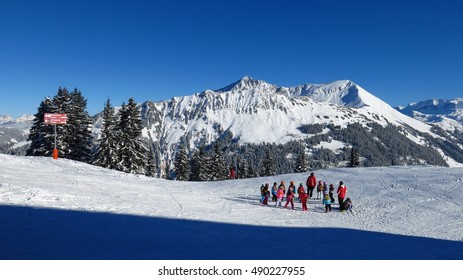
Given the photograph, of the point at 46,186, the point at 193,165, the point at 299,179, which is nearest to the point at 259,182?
the point at 299,179

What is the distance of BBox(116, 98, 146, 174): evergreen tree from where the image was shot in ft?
144

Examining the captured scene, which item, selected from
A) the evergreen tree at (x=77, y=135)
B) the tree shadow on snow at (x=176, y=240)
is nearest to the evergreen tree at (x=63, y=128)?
the evergreen tree at (x=77, y=135)

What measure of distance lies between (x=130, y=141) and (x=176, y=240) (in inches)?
1337

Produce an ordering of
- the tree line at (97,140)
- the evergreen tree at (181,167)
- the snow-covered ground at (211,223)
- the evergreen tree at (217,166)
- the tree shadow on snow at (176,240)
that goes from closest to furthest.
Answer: the tree shadow on snow at (176,240), the snow-covered ground at (211,223), the tree line at (97,140), the evergreen tree at (217,166), the evergreen tree at (181,167)

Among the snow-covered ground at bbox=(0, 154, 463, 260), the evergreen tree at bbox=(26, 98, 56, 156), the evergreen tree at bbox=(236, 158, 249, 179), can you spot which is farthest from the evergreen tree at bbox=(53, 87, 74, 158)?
the evergreen tree at bbox=(236, 158, 249, 179)

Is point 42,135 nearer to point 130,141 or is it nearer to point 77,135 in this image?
point 77,135

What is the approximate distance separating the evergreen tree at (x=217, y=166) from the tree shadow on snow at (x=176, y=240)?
A: 136 ft

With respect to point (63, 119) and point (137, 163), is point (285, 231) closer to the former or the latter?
point (63, 119)

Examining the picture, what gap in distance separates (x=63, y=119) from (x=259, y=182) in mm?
21225

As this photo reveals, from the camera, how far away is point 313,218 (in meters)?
19.1

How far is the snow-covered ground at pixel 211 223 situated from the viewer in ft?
37.3

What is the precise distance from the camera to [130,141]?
44.5 m

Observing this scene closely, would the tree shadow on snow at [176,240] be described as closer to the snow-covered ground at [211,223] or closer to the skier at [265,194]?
the snow-covered ground at [211,223]

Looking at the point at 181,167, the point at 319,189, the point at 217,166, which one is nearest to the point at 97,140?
the point at 181,167
